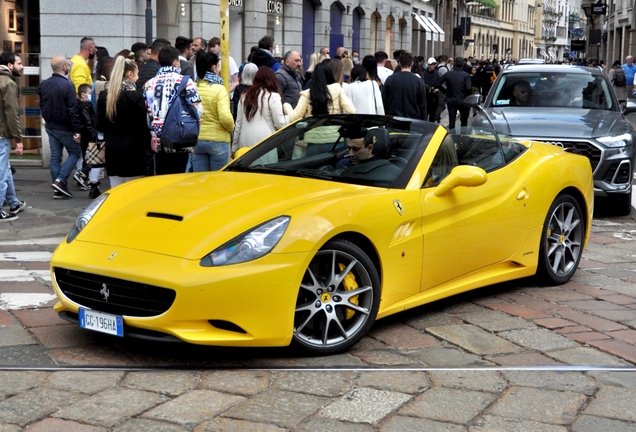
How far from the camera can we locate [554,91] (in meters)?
12.4

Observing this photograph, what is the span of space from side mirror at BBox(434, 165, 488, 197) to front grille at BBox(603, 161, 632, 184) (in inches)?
206

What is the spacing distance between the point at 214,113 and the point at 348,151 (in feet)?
11.2

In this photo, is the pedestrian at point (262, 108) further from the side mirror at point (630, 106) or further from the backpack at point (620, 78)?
the backpack at point (620, 78)

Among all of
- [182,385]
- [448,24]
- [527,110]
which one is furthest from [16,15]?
[448,24]

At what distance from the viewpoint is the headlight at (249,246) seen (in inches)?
196

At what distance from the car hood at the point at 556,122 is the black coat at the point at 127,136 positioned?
413 cm

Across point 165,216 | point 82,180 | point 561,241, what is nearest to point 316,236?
point 165,216

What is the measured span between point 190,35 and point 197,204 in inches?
612

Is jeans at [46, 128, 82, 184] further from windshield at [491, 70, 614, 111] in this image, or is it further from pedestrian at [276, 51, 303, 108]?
windshield at [491, 70, 614, 111]

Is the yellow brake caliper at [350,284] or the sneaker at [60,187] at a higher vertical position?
the yellow brake caliper at [350,284]

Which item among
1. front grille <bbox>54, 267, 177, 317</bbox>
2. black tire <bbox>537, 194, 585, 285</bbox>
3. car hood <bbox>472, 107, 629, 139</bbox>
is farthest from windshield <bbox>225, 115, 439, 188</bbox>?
car hood <bbox>472, 107, 629, 139</bbox>

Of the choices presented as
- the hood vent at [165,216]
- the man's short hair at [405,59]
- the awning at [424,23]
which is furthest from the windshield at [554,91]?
the awning at [424,23]

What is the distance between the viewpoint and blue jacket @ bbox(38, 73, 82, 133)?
12.0 metres

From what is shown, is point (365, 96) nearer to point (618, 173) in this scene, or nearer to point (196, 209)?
point (618, 173)
